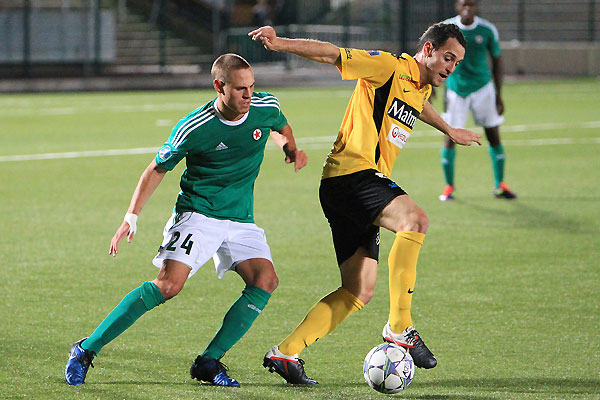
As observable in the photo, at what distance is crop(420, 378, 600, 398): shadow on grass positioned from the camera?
527cm

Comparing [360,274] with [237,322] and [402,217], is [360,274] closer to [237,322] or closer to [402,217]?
[402,217]

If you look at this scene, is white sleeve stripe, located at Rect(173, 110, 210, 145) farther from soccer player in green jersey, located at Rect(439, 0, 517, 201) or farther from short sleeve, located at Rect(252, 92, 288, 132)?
soccer player in green jersey, located at Rect(439, 0, 517, 201)

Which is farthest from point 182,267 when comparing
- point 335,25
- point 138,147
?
point 335,25

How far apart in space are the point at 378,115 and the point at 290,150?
0.56m

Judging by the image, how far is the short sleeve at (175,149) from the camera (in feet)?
17.5

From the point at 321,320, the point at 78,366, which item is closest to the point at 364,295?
the point at 321,320

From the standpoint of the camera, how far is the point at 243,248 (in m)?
5.47

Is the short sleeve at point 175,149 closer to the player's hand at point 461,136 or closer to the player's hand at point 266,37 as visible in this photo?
the player's hand at point 266,37

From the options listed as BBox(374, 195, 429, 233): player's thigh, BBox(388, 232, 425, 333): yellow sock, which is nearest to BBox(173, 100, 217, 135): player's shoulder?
BBox(374, 195, 429, 233): player's thigh

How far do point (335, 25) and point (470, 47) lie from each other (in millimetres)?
24794

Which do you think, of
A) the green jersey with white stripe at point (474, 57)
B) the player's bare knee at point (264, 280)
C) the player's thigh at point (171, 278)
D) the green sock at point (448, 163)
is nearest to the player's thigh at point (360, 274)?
the player's bare knee at point (264, 280)

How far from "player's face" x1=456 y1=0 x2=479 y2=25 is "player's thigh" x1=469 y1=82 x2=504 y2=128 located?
822 millimetres

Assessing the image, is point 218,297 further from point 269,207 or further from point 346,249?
point 269,207

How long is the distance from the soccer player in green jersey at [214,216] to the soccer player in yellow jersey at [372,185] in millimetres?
266
